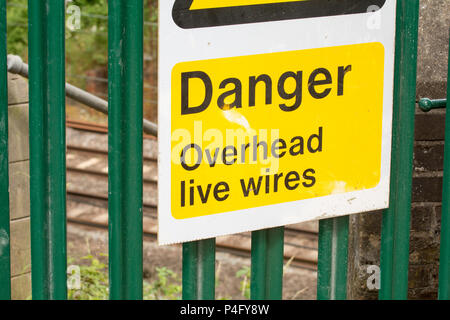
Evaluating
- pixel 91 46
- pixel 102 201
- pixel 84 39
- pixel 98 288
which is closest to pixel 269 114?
pixel 98 288

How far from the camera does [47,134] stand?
→ 2.03 metres

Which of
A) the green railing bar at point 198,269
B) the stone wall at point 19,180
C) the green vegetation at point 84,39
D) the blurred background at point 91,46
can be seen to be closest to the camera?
the green railing bar at point 198,269

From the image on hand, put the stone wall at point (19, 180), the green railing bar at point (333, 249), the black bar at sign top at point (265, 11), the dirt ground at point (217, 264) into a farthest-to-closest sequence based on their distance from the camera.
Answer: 1. the dirt ground at point (217, 264)
2. the stone wall at point (19, 180)
3. the green railing bar at point (333, 249)
4. the black bar at sign top at point (265, 11)

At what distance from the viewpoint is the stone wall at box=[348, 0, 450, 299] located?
301cm

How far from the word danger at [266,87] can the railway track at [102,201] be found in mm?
4461

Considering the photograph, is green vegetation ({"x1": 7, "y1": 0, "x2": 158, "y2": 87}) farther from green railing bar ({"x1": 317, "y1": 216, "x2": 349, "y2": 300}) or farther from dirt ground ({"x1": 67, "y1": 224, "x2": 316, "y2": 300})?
green railing bar ({"x1": 317, "y1": 216, "x2": 349, "y2": 300})

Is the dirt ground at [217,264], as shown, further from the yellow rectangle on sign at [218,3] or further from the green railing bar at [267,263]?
the yellow rectangle on sign at [218,3]

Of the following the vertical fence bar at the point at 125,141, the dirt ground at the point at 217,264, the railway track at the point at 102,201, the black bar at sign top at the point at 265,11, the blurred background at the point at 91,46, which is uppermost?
the blurred background at the point at 91,46

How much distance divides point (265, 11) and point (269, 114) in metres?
0.26

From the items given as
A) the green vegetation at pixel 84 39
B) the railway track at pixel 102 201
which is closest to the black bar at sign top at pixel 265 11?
the railway track at pixel 102 201

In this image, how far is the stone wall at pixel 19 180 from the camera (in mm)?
4082

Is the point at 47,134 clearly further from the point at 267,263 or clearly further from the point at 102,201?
the point at 102,201

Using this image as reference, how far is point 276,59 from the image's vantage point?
2.06m

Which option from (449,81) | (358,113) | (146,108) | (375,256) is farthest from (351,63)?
(146,108)
